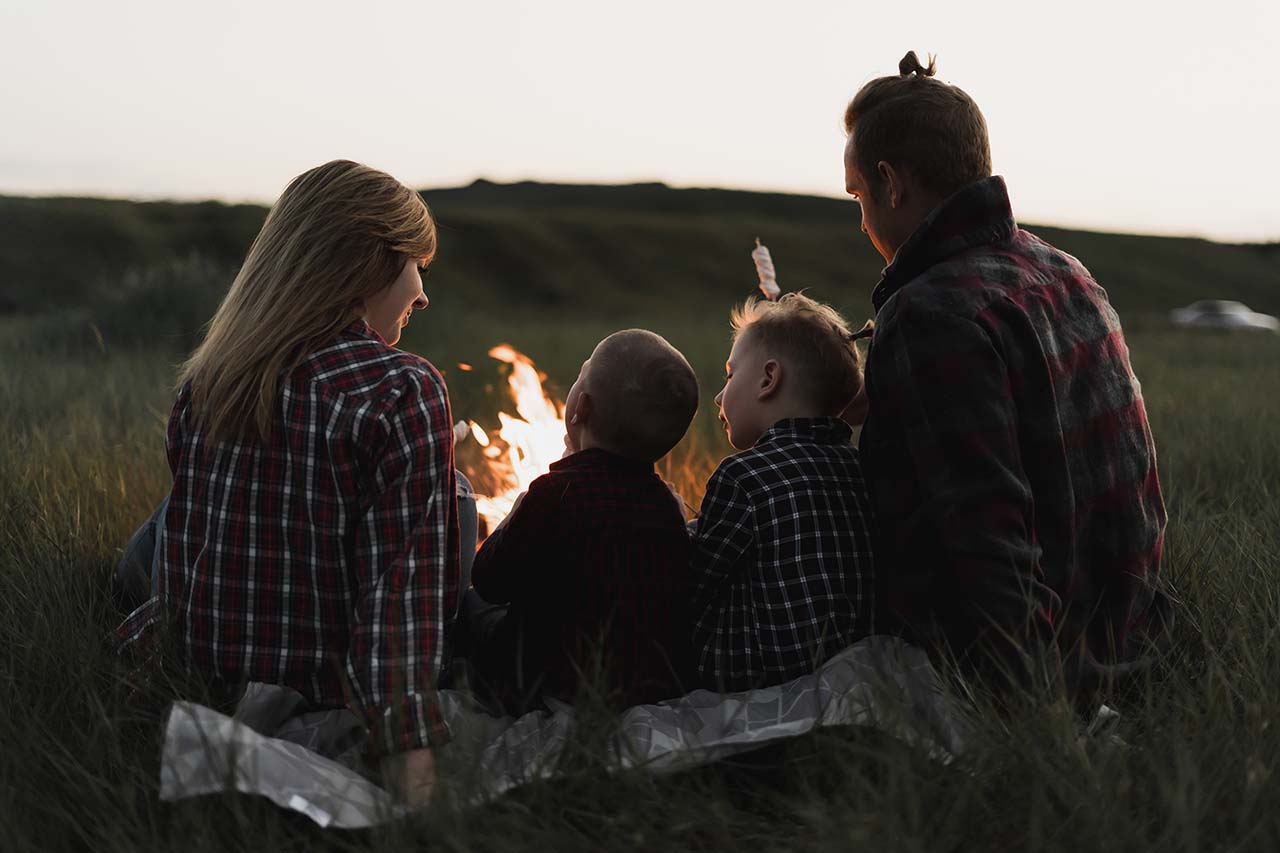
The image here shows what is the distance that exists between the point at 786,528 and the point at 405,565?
0.84 meters

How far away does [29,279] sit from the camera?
36.2 metres

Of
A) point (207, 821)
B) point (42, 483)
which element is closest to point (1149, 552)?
point (207, 821)

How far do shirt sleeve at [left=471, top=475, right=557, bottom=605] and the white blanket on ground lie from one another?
289 mm

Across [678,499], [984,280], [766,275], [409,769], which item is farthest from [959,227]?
[409,769]

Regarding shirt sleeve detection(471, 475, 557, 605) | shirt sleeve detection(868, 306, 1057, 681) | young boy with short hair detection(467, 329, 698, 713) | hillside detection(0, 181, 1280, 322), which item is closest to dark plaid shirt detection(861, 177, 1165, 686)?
shirt sleeve detection(868, 306, 1057, 681)

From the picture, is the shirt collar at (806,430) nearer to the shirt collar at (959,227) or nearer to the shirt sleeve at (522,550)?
the shirt collar at (959,227)

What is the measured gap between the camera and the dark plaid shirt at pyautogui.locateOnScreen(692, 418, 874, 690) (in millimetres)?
2344

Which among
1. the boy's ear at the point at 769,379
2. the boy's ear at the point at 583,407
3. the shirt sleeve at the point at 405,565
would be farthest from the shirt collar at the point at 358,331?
the boy's ear at the point at 769,379

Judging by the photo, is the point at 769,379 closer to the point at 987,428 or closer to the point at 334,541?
the point at 987,428

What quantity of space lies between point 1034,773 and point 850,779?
0.32m

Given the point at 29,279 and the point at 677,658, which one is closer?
the point at 677,658

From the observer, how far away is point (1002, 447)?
Answer: 215 centimetres

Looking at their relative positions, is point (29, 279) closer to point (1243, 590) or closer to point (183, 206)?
point (183, 206)

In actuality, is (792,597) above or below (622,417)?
below
